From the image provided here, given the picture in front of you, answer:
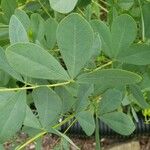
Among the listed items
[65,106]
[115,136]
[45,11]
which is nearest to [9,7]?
[45,11]

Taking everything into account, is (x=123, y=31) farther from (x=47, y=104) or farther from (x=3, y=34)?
(x=3, y=34)

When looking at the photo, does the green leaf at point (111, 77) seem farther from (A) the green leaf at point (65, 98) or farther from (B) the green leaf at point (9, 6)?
(B) the green leaf at point (9, 6)

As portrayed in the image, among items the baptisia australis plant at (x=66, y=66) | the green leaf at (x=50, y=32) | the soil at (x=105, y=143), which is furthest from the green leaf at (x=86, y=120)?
the soil at (x=105, y=143)

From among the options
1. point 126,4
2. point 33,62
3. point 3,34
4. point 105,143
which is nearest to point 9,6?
point 3,34

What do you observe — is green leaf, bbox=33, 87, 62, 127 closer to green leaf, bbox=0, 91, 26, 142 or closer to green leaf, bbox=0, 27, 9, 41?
green leaf, bbox=0, 91, 26, 142

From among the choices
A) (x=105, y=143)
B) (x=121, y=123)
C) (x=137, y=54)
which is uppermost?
(x=137, y=54)

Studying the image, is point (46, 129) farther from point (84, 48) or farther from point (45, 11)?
point (45, 11)

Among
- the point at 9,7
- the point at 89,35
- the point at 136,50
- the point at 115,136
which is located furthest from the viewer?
the point at 115,136
